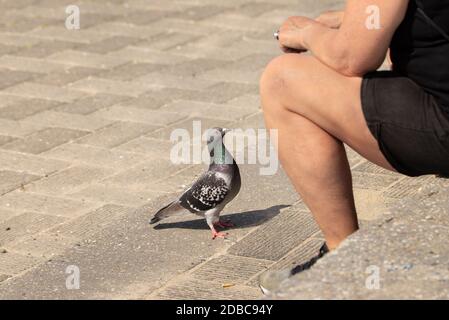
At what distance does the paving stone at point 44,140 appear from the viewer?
19.8ft

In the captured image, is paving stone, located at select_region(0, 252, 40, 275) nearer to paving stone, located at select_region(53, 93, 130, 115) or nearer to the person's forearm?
the person's forearm

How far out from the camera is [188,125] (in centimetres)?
636

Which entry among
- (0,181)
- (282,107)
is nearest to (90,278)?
(282,107)

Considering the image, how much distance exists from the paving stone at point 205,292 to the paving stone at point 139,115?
7.88 ft

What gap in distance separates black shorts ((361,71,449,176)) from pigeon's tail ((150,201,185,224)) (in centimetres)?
131

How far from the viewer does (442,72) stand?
11.7 ft

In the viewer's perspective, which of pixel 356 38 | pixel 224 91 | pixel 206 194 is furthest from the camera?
pixel 224 91

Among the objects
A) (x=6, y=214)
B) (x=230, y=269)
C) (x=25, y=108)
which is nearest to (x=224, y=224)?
(x=230, y=269)

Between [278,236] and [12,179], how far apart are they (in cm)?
170

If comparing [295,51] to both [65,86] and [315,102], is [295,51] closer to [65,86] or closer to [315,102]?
[315,102]

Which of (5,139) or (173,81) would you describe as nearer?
(5,139)

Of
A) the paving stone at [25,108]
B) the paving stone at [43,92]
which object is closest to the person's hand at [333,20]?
the paving stone at [25,108]

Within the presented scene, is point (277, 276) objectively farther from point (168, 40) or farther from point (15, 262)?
point (168, 40)

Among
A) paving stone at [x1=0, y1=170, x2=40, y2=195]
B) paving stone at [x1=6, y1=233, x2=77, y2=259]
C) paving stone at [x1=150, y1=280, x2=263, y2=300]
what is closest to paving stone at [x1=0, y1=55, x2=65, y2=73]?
paving stone at [x1=0, y1=170, x2=40, y2=195]
